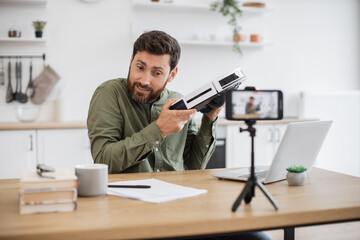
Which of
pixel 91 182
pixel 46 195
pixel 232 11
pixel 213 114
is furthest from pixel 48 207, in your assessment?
pixel 232 11

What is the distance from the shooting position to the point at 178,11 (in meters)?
3.93

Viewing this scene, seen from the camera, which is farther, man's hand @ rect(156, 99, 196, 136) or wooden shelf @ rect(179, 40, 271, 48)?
wooden shelf @ rect(179, 40, 271, 48)

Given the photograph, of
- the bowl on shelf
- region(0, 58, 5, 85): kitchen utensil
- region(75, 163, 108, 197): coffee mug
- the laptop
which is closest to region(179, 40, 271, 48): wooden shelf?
the bowl on shelf

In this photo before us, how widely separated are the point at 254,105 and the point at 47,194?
524 mm

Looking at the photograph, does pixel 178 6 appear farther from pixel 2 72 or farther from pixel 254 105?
pixel 254 105

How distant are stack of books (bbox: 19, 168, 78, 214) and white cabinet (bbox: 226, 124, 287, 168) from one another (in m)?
2.58

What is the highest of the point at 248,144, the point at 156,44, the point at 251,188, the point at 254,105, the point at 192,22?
the point at 192,22

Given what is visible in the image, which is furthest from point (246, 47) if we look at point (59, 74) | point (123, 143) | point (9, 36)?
point (123, 143)

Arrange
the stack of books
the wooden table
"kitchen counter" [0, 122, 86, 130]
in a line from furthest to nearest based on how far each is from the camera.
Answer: "kitchen counter" [0, 122, 86, 130] → the stack of books → the wooden table

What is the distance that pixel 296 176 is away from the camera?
1.25m

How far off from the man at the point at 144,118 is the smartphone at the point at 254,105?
561 millimetres

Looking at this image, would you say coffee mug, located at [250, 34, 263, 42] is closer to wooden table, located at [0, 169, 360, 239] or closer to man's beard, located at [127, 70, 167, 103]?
man's beard, located at [127, 70, 167, 103]

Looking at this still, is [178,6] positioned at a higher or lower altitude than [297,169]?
higher

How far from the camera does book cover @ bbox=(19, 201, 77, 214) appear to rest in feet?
3.03
